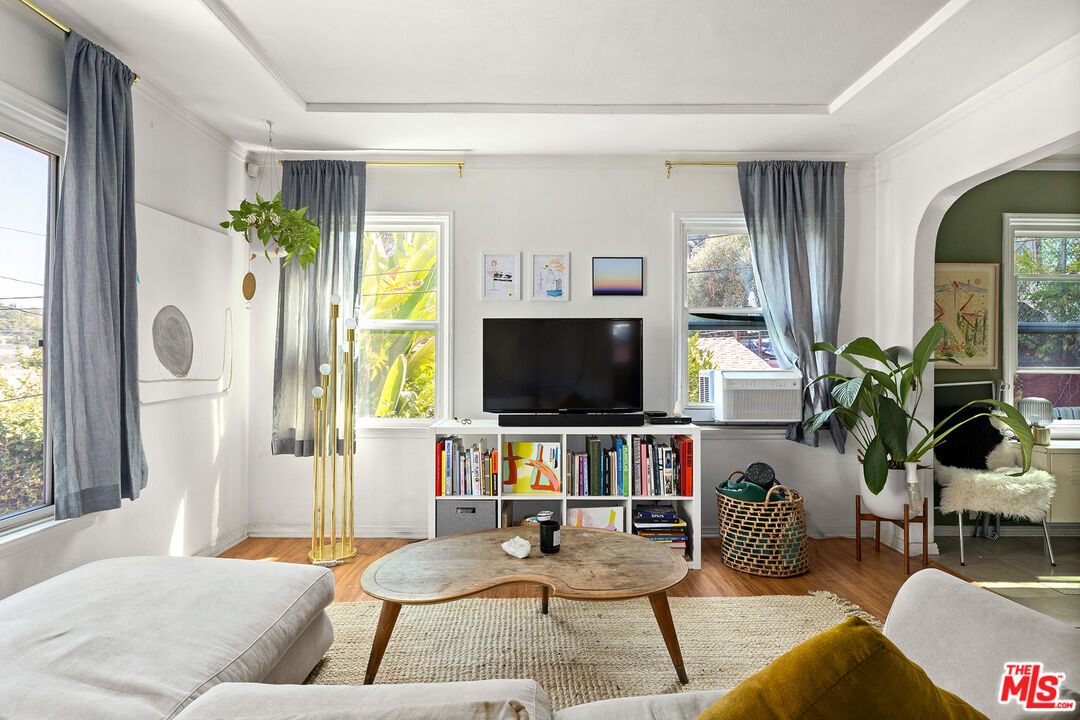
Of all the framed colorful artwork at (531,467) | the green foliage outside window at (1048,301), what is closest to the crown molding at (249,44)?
the framed colorful artwork at (531,467)

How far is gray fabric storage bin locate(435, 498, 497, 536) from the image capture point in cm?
338

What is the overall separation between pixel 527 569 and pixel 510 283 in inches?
83.1

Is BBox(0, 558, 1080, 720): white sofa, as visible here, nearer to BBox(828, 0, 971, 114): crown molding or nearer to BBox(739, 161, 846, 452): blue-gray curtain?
BBox(828, 0, 971, 114): crown molding

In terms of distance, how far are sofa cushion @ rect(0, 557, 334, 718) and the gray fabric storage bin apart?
4.05ft

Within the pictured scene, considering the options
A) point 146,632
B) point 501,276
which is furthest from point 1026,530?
point 146,632

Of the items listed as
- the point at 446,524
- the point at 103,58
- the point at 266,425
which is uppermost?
the point at 103,58

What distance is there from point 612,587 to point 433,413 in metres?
2.16

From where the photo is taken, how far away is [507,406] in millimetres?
3590

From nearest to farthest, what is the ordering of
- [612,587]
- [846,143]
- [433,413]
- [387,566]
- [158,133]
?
[612,587]
[387,566]
[158,133]
[846,143]
[433,413]

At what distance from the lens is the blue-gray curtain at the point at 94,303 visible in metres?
2.26

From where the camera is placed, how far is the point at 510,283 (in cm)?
388

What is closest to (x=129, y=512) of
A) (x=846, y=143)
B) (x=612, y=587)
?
(x=612, y=587)

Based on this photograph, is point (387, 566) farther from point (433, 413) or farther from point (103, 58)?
point (103, 58)

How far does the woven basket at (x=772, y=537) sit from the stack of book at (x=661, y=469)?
33 centimetres
